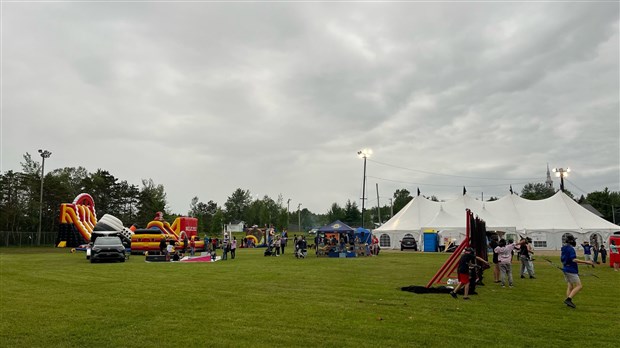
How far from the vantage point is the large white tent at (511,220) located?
39594 mm

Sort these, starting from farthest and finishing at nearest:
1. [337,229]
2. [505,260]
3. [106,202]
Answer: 1. [106,202]
2. [337,229]
3. [505,260]

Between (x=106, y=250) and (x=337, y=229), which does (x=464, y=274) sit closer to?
(x=106, y=250)

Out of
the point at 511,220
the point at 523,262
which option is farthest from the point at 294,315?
the point at 511,220

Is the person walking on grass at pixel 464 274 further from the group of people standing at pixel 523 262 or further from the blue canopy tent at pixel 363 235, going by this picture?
the blue canopy tent at pixel 363 235

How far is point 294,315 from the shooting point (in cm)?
936

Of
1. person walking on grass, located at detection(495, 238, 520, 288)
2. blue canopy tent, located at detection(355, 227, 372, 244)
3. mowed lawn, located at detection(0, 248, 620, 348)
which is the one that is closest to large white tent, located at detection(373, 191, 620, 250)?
blue canopy tent, located at detection(355, 227, 372, 244)

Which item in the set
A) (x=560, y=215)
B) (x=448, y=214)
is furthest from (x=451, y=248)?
(x=560, y=215)

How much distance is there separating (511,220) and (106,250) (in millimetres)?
36174

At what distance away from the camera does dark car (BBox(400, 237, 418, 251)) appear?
1715 inches

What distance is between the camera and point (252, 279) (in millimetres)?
16234

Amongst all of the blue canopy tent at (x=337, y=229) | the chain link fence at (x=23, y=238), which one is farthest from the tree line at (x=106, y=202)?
the blue canopy tent at (x=337, y=229)

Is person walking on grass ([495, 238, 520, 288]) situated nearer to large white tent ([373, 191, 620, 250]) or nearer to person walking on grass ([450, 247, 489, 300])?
person walking on grass ([450, 247, 489, 300])

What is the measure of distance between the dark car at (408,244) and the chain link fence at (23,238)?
1795 inches

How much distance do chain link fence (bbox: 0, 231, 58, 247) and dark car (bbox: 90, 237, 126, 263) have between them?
3341cm
